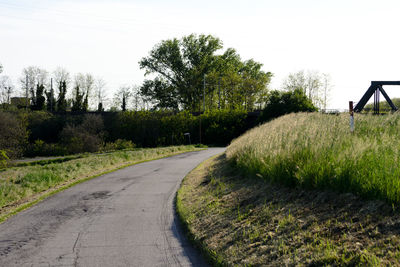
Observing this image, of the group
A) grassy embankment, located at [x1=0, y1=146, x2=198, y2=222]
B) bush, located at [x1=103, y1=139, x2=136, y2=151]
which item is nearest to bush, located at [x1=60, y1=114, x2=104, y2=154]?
bush, located at [x1=103, y1=139, x2=136, y2=151]

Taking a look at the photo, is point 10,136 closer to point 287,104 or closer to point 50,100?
Result: point 287,104

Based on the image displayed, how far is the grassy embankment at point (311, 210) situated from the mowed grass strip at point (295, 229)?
0.01m

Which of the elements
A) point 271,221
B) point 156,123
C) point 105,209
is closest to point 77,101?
point 156,123

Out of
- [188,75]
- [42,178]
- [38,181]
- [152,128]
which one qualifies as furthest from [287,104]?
[188,75]

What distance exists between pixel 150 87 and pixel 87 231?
65.3 meters

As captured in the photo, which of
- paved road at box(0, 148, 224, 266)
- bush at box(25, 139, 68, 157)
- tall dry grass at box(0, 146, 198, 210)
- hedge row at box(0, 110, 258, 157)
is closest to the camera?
paved road at box(0, 148, 224, 266)

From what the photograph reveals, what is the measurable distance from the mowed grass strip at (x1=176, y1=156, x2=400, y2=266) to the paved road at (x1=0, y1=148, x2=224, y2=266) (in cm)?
65

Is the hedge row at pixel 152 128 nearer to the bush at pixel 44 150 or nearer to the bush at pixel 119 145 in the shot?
the bush at pixel 44 150

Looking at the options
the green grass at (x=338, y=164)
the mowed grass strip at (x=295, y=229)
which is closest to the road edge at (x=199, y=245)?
the mowed grass strip at (x=295, y=229)

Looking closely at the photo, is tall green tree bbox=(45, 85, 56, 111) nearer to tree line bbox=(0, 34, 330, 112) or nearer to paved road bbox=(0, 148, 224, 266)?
tree line bbox=(0, 34, 330, 112)

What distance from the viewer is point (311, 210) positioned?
677 centimetres

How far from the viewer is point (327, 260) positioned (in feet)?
16.6

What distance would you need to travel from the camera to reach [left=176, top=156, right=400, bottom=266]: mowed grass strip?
508 centimetres

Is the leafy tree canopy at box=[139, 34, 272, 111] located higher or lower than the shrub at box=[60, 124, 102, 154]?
higher
